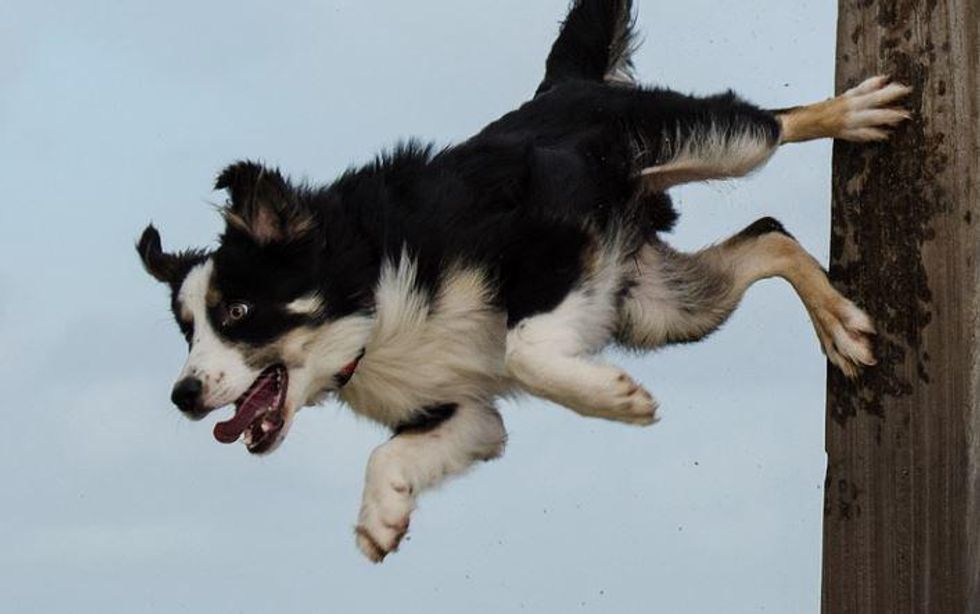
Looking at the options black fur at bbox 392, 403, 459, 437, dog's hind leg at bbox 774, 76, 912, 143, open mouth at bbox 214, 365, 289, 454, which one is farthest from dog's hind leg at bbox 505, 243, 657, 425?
dog's hind leg at bbox 774, 76, 912, 143

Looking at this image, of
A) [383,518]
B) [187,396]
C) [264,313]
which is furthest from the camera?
[383,518]

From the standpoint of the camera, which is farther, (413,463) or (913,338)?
(413,463)

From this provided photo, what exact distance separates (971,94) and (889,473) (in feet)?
3.78

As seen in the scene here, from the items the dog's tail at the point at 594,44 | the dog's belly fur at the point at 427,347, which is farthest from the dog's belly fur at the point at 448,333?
the dog's tail at the point at 594,44

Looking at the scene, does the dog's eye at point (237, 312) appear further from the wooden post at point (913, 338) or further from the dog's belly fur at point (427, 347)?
the wooden post at point (913, 338)

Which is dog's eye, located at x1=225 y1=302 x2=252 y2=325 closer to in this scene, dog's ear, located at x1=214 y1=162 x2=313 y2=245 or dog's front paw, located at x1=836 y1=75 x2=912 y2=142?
dog's ear, located at x1=214 y1=162 x2=313 y2=245

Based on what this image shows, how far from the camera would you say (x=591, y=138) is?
627cm

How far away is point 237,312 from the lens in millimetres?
5578

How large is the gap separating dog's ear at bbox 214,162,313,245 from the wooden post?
1906mm

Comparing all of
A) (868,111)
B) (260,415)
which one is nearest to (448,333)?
(260,415)

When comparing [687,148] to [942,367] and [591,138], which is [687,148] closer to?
[591,138]

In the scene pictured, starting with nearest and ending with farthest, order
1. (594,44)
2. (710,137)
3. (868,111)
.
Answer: (868,111) < (710,137) < (594,44)

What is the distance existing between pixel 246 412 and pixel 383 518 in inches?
26.4

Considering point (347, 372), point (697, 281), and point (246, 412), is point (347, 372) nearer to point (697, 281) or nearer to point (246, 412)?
point (246, 412)
